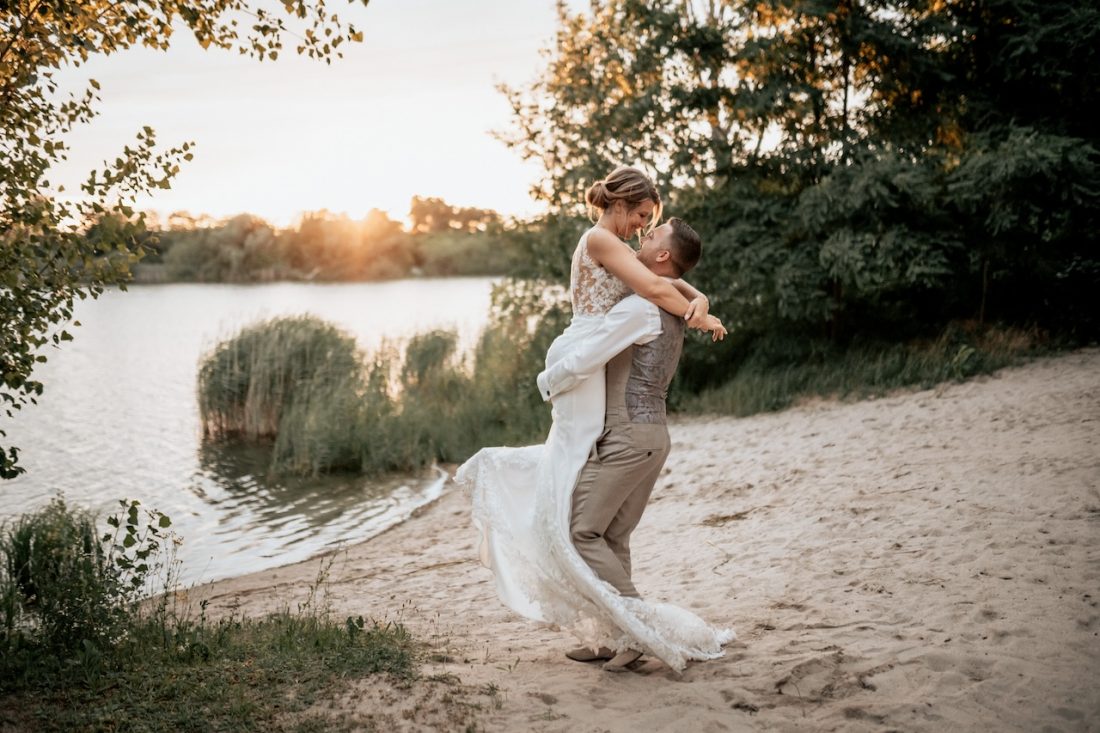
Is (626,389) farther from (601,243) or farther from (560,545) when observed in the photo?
(560,545)

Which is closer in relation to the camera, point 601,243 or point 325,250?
point 601,243

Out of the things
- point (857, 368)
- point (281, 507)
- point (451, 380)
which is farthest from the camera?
point (451, 380)

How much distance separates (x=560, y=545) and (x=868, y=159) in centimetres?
1124

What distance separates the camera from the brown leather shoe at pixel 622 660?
4.64 metres

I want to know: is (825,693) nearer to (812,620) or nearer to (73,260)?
(812,620)

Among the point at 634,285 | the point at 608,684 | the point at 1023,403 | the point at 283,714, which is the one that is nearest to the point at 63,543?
the point at 283,714

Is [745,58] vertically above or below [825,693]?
above

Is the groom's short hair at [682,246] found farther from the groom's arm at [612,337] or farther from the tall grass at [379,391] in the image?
the tall grass at [379,391]

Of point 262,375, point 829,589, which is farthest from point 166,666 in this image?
point 262,375

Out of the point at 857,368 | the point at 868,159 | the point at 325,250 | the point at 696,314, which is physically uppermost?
the point at 325,250

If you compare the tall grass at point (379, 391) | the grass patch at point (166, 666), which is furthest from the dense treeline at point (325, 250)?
the grass patch at point (166, 666)

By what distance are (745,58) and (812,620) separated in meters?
11.3

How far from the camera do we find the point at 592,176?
51.2 feet

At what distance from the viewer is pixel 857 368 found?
13.8 metres
